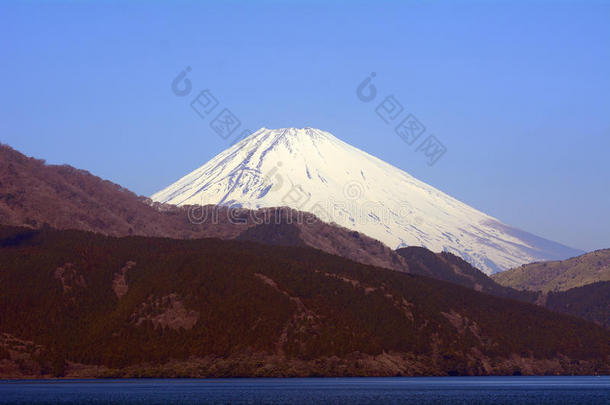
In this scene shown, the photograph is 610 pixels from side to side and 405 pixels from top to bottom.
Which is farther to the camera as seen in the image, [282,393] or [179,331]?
[179,331]

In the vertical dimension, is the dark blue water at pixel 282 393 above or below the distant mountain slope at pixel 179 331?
below

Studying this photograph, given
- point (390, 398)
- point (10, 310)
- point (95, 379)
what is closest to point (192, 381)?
point (95, 379)

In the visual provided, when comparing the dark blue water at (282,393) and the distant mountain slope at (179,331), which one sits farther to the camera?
the distant mountain slope at (179,331)

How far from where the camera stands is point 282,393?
127m

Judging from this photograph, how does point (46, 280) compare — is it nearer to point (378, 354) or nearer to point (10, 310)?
point (10, 310)

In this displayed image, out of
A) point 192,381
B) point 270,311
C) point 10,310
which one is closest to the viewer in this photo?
point 192,381

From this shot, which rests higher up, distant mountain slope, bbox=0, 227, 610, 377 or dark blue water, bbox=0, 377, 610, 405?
distant mountain slope, bbox=0, 227, 610, 377

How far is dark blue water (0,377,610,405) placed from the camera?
111 m

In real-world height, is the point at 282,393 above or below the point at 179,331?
below

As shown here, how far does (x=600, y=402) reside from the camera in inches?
4284

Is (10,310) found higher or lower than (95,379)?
higher

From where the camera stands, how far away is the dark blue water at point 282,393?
111 meters

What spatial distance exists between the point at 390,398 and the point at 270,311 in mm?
72150

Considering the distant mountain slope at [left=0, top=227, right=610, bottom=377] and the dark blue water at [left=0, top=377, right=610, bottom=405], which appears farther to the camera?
the distant mountain slope at [left=0, top=227, right=610, bottom=377]
